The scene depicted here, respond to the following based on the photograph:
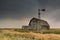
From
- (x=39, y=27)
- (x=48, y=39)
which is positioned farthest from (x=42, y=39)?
(x=39, y=27)

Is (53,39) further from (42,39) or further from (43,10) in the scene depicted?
(43,10)

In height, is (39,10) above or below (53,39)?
above

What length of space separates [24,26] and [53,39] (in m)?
55.5

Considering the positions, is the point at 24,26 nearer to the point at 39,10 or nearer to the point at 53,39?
the point at 39,10

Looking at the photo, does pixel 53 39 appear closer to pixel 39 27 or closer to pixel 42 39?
pixel 42 39

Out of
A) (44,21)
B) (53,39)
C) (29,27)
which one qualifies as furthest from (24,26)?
(53,39)

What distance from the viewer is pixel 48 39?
25688mm

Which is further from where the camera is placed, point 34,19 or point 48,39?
point 34,19

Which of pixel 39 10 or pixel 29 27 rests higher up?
pixel 39 10

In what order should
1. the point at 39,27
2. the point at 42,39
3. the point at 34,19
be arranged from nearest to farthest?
the point at 42,39
the point at 39,27
the point at 34,19

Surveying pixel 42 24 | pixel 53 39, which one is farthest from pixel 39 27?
pixel 53 39

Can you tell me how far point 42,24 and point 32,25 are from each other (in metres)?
4.23

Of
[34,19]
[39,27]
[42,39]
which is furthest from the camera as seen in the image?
[34,19]

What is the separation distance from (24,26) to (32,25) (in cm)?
300
